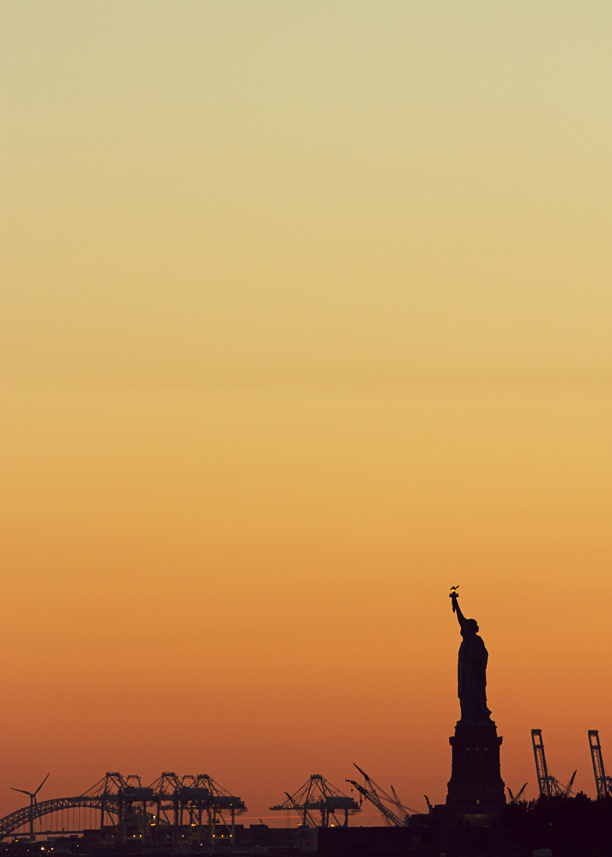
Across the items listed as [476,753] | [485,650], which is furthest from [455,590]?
[476,753]

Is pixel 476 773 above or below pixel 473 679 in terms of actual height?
below

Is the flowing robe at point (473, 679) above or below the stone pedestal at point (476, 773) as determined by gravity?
above

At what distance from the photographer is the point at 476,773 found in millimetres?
128250

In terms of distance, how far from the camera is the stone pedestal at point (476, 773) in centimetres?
12812

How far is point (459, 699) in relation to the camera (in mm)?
133250

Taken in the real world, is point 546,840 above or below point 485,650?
below

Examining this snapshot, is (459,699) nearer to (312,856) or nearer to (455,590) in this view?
(455,590)

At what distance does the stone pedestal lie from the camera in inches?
Answer: 5044

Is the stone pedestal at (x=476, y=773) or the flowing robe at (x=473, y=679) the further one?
the flowing robe at (x=473, y=679)

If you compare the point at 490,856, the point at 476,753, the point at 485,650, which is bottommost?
the point at 490,856

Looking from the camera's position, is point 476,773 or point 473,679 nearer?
point 476,773

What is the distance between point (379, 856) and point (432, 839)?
4.57 meters

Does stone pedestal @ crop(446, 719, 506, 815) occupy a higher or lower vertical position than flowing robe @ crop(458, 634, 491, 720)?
lower

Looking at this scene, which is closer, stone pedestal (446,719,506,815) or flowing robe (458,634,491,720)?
stone pedestal (446,719,506,815)
